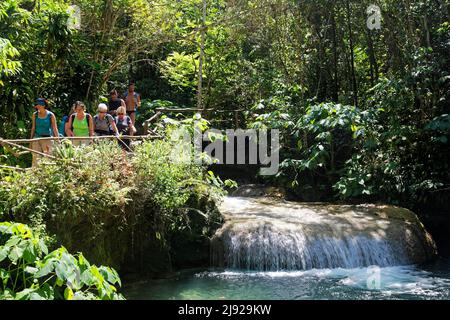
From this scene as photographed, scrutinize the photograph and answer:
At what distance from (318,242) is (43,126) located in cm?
555

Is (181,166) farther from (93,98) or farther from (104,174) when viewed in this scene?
(93,98)

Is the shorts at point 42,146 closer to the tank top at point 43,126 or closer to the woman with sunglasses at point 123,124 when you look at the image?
the tank top at point 43,126

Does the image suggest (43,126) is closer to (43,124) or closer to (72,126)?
(43,124)

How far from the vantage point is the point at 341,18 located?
17219mm

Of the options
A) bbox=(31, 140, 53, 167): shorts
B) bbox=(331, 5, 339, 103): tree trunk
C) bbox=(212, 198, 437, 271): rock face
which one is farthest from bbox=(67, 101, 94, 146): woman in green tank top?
bbox=(331, 5, 339, 103): tree trunk

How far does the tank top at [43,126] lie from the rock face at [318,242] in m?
3.71

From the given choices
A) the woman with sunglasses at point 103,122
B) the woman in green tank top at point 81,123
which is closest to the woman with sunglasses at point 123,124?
the woman with sunglasses at point 103,122

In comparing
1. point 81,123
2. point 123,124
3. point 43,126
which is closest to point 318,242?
point 123,124

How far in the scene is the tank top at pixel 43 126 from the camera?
31.7 ft

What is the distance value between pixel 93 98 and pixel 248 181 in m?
6.05

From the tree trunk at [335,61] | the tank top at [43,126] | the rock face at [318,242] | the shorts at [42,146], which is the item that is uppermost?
the tree trunk at [335,61]

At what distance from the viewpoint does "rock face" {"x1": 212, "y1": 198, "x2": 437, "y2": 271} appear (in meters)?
10.2

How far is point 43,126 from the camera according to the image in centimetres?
968
